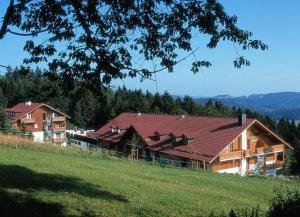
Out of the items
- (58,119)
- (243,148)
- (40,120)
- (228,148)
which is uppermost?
(58,119)

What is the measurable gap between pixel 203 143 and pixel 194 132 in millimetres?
4500

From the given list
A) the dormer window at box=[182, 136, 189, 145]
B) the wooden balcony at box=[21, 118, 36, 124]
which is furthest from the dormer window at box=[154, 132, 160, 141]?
the wooden balcony at box=[21, 118, 36, 124]

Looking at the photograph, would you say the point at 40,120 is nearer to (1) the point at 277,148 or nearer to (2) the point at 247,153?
(2) the point at 247,153

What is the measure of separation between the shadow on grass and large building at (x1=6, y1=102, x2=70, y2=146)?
56.1 metres

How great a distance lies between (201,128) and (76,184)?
38.8 m

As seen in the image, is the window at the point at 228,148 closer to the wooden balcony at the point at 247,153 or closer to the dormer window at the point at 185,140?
the wooden balcony at the point at 247,153

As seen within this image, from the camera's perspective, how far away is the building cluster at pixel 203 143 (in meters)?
45.2

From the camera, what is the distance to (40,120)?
7475 cm

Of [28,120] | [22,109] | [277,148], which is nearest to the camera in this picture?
[277,148]

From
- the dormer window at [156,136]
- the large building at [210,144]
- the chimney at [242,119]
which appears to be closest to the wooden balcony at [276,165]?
the large building at [210,144]

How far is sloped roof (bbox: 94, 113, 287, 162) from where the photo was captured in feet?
149

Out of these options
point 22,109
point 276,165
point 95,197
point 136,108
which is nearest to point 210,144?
point 276,165

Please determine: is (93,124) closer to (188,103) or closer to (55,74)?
(188,103)

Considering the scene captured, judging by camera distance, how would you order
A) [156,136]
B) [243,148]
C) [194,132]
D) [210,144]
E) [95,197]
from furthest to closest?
1. [156,136]
2. [194,132]
3. [243,148]
4. [210,144]
5. [95,197]
